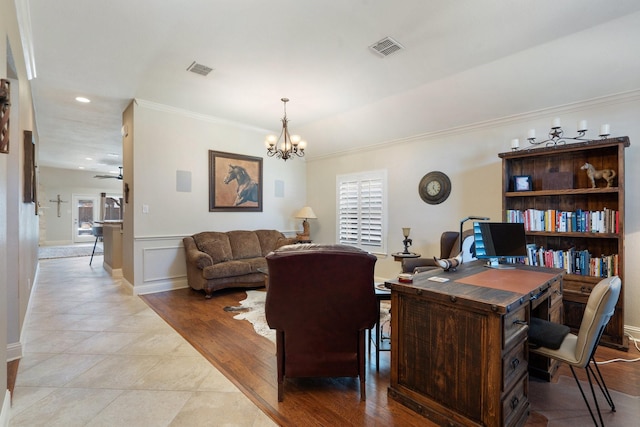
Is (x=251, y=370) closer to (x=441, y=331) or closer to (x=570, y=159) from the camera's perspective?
(x=441, y=331)

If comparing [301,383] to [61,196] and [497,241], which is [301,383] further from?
[61,196]

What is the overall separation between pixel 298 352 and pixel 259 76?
3.23m

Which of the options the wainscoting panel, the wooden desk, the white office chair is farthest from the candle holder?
the wainscoting panel

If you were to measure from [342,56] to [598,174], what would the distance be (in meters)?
2.93

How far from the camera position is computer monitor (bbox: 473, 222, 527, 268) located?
2.55 meters

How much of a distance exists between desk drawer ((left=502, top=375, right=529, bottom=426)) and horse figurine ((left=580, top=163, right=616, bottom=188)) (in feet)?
7.78

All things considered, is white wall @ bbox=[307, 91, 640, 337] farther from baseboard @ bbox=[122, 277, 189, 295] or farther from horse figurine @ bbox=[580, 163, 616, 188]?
baseboard @ bbox=[122, 277, 189, 295]

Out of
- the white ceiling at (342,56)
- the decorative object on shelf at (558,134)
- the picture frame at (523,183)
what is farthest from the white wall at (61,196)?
the decorative object on shelf at (558,134)

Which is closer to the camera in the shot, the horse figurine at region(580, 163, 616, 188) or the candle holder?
the horse figurine at region(580, 163, 616, 188)

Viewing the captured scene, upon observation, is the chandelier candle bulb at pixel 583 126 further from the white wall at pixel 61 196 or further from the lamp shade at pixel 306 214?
the white wall at pixel 61 196

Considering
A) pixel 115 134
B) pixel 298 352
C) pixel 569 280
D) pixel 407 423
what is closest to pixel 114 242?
pixel 115 134

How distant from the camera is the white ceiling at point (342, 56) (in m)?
2.56

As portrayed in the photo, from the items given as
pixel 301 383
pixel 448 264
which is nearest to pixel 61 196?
pixel 301 383

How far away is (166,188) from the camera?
4.85 meters
